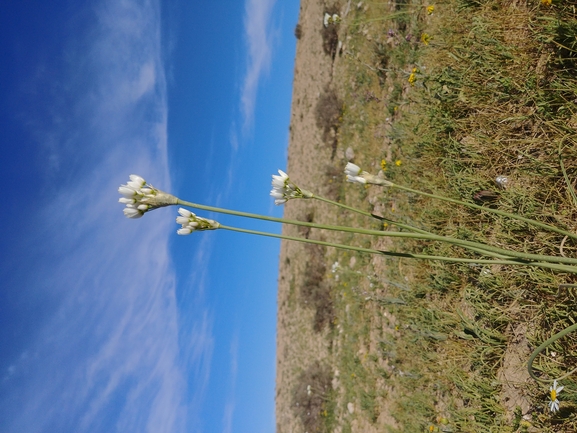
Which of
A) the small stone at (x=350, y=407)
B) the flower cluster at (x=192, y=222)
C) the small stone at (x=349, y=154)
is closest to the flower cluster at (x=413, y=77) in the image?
the small stone at (x=349, y=154)

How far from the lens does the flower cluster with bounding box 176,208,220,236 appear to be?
5.67ft

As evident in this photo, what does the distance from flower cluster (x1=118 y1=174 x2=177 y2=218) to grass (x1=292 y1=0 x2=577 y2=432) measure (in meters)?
1.92

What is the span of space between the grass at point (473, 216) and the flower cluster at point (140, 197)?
75.4 inches

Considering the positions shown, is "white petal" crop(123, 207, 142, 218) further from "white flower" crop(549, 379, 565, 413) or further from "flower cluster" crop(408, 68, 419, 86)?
"flower cluster" crop(408, 68, 419, 86)

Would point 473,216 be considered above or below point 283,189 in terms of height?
above

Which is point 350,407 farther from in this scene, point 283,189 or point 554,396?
point 283,189

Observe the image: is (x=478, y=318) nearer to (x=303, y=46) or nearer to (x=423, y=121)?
(x=423, y=121)

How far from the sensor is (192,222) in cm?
173

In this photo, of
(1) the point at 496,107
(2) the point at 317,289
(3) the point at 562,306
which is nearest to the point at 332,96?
→ (2) the point at 317,289

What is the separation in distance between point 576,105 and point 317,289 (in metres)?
5.52

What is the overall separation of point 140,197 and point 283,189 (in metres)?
0.58

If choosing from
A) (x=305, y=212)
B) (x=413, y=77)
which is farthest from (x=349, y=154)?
(x=413, y=77)

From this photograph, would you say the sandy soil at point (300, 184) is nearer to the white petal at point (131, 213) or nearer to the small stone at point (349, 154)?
the small stone at point (349, 154)

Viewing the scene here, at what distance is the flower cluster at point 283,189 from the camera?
1825mm
